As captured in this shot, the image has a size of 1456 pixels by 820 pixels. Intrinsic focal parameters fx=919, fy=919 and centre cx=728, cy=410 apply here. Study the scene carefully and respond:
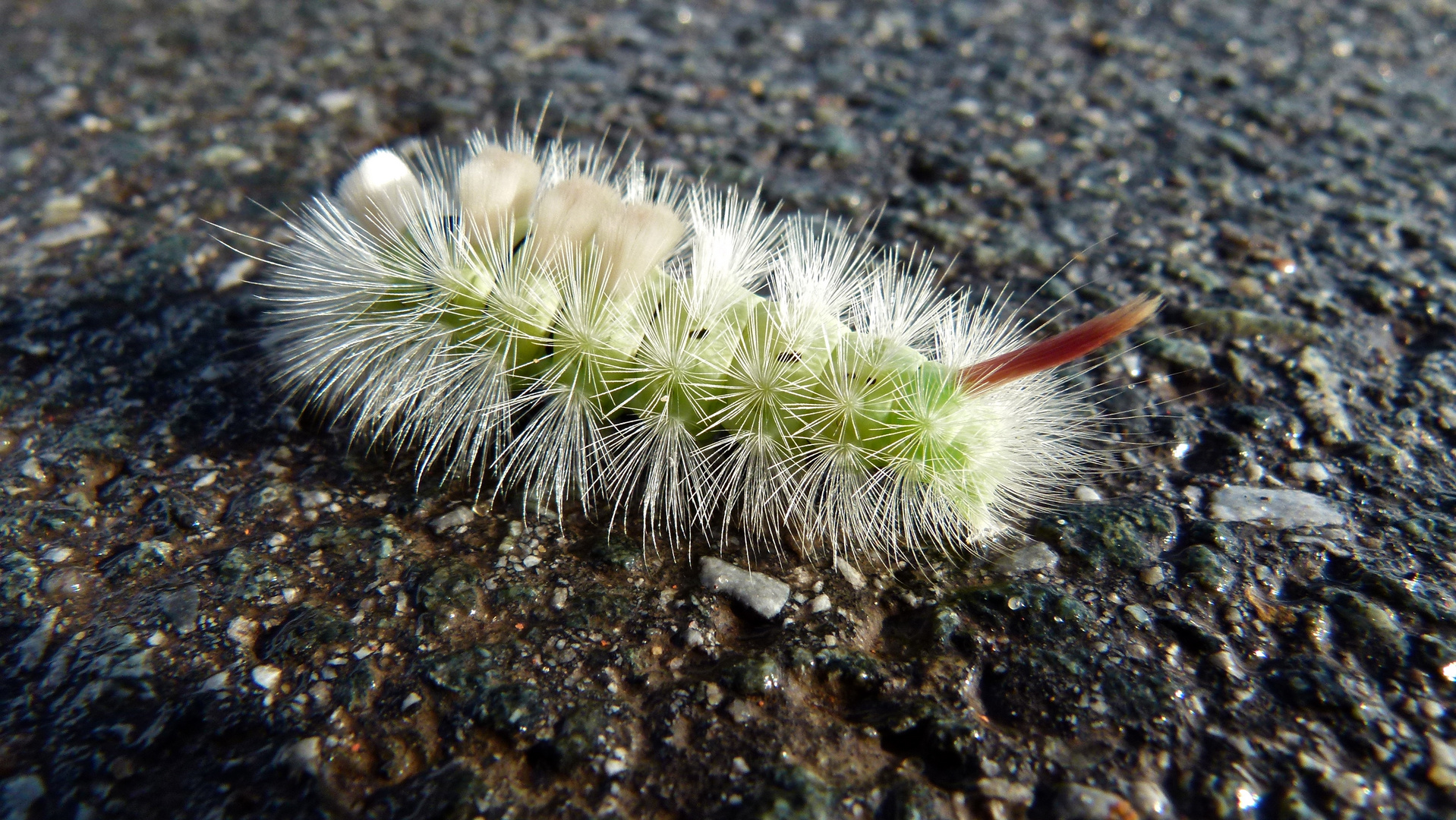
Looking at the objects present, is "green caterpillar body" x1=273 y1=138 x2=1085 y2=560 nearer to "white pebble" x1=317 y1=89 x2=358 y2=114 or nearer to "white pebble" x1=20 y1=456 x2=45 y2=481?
"white pebble" x1=20 y1=456 x2=45 y2=481

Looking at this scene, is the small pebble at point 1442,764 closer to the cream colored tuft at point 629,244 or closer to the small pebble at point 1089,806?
the small pebble at point 1089,806

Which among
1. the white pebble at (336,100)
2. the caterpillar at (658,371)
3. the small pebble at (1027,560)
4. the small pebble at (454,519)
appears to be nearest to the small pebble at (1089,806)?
the small pebble at (1027,560)

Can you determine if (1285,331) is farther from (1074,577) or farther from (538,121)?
(538,121)

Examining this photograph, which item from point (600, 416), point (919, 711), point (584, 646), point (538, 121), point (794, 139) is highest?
point (794, 139)

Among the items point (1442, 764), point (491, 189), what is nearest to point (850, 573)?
point (1442, 764)

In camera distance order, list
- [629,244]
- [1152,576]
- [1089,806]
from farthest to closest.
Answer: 1. [629,244]
2. [1152,576]
3. [1089,806]

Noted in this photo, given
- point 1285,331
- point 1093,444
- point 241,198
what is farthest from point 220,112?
point 1285,331

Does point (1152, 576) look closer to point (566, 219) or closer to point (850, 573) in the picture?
point (850, 573)
